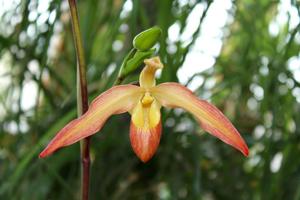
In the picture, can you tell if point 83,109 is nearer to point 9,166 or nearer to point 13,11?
point 13,11

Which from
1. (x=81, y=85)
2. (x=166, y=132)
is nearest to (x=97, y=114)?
(x=81, y=85)

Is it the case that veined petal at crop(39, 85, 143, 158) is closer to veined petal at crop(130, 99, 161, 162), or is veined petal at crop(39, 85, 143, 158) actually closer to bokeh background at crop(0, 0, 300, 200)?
veined petal at crop(130, 99, 161, 162)

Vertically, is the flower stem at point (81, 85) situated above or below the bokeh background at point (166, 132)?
above

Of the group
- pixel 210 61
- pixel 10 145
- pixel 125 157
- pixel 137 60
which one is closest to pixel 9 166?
pixel 10 145

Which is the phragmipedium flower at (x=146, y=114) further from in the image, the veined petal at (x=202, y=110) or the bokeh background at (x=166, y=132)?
the bokeh background at (x=166, y=132)

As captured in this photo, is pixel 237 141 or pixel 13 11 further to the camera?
pixel 13 11

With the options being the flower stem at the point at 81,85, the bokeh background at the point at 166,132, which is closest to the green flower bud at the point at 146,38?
the flower stem at the point at 81,85
